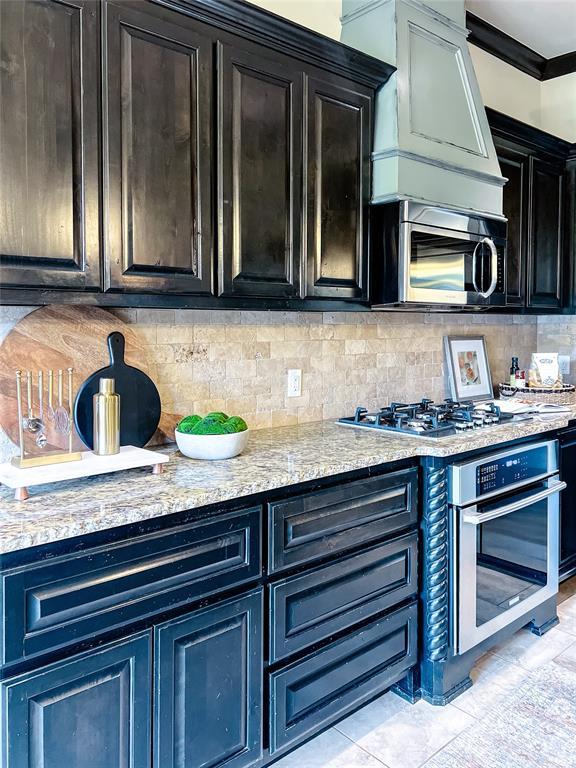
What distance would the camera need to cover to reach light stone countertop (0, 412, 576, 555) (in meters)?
1.31

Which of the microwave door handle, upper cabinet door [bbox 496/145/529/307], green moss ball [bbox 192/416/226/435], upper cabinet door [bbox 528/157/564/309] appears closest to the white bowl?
green moss ball [bbox 192/416/226/435]

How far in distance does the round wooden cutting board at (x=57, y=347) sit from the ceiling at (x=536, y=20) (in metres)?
2.68

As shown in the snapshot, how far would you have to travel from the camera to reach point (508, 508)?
238cm

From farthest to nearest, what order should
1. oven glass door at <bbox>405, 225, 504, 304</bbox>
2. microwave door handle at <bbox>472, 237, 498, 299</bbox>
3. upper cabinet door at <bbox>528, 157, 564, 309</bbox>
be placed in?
1. upper cabinet door at <bbox>528, 157, 564, 309</bbox>
2. microwave door handle at <bbox>472, 237, 498, 299</bbox>
3. oven glass door at <bbox>405, 225, 504, 304</bbox>

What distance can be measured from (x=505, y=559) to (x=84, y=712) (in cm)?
178

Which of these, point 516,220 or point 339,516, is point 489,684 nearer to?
point 339,516

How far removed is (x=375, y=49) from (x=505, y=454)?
5.81ft

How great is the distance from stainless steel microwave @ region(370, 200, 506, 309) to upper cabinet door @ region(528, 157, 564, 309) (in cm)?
63

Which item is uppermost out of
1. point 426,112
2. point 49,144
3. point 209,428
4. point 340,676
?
point 426,112

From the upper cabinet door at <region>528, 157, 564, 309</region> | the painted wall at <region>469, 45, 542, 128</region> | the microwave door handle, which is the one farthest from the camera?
the painted wall at <region>469, 45, 542, 128</region>

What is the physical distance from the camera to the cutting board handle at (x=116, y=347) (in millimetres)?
1939

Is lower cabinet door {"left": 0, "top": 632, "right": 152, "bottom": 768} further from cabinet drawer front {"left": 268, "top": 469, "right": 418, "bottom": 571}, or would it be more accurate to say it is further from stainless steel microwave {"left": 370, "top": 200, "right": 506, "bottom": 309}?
stainless steel microwave {"left": 370, "top": 200, "right": 506, "bottom": 309}

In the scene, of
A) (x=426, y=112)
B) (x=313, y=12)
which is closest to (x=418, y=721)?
(x=426, y=112)

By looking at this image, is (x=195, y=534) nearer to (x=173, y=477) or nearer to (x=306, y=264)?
(x=173, y=477)
